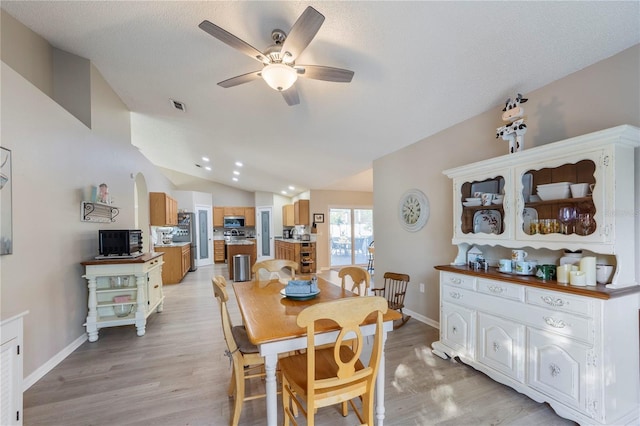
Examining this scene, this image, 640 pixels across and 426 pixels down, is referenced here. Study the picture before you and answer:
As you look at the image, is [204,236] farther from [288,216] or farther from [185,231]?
[288,216]

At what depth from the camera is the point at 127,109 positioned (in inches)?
174

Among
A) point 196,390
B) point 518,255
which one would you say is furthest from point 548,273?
point 196,390

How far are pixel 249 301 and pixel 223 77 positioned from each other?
241 cm

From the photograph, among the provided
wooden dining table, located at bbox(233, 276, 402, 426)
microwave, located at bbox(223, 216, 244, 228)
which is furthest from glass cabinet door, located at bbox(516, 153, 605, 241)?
microwave, located at bbox(223, 216, 244, 228)

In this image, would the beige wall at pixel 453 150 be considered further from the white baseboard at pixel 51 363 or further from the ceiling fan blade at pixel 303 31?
the white baseboard at pixel 51 363

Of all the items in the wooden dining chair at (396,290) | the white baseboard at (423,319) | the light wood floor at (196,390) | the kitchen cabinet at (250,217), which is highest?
the kitchen cabinet at (250,217)

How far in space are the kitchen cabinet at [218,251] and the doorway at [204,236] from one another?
383 millimetres

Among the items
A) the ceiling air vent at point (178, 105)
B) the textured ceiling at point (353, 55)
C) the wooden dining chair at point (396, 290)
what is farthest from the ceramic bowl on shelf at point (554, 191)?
the ceiling air vent at point (178, 105)

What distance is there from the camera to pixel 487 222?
8.82 feet

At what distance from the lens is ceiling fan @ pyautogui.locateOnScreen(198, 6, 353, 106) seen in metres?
1.56

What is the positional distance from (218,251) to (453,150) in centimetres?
878

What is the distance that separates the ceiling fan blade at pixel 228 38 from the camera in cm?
156

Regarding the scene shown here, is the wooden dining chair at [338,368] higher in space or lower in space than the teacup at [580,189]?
lower

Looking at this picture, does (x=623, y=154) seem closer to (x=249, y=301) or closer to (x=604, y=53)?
(x=604, y=53)
